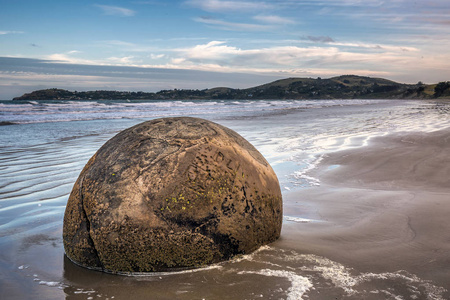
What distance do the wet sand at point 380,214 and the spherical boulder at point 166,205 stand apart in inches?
25.4

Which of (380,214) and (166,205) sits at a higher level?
(166,205)

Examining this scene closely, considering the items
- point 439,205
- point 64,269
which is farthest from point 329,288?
point 439,205

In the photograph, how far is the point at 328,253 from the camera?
3160 mm

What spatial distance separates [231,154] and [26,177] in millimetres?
4249

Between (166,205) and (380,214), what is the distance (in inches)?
94.9

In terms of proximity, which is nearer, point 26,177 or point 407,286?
point 407,286

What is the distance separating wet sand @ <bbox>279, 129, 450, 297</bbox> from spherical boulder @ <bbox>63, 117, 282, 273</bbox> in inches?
25.4

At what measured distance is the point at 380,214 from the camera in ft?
13.5

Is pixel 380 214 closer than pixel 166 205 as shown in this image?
No

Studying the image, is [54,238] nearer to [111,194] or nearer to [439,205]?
[111,194]

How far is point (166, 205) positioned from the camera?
2.90 metres

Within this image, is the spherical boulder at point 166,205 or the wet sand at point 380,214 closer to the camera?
the spherical boulder at point 166,205

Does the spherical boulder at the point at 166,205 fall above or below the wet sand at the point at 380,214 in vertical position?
above

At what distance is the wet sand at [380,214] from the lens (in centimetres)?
303
